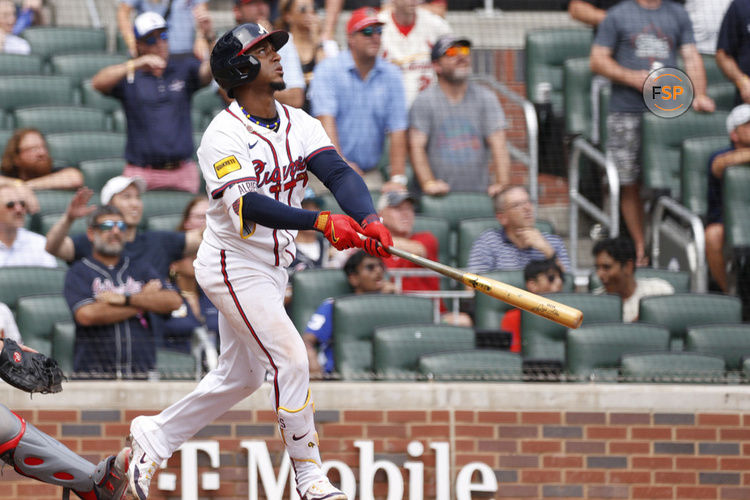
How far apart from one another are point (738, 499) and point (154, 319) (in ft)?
9.83

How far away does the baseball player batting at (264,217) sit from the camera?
14.5 ft

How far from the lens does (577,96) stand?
8.63m

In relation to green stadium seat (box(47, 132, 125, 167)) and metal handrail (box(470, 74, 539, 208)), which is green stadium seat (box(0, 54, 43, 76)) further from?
metal handrail (box(470, 74, 539, 208))

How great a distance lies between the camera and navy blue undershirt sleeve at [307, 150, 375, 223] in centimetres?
451

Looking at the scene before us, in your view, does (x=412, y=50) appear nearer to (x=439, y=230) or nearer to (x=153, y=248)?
(x=439, y=230)

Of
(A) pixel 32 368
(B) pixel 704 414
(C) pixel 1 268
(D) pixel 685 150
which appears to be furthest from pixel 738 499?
(C) pixel 1 268

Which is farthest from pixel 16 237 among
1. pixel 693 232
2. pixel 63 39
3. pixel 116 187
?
pixel 693 232

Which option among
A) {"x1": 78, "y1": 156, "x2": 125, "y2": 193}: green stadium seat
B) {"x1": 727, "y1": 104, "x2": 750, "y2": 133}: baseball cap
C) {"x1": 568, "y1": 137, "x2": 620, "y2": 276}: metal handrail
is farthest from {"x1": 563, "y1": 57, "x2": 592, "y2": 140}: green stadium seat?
{"x1": 78, "y1": 156, "x2": 125, "y2": 193}: green stadium seat

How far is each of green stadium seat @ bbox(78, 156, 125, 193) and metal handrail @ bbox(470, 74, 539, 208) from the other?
260cm

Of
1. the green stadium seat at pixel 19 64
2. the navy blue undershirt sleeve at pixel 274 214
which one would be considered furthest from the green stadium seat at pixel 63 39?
the navy blue undershirt sleeve at pixel 274 214

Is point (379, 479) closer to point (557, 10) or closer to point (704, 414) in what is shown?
point (704, 414)

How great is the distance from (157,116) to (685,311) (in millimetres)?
3520

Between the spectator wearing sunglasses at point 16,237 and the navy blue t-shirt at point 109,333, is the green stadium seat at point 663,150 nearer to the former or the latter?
the navy blue t-shirt at point 109,333

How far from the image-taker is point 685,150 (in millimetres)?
7898
